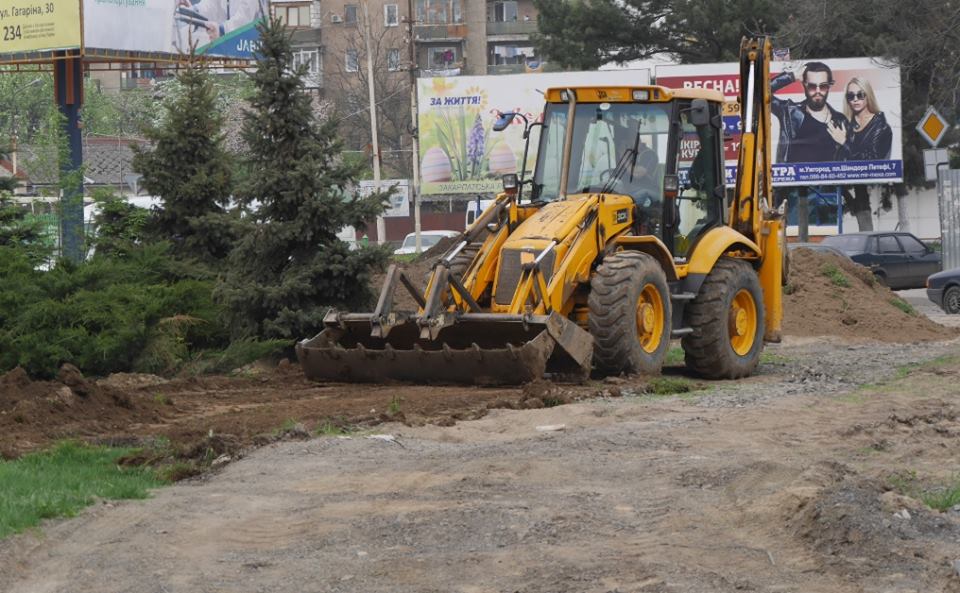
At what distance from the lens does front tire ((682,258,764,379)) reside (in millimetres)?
16109

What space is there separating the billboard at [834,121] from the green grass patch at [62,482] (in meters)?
40.0

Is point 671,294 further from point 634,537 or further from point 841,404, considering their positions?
point 634,537

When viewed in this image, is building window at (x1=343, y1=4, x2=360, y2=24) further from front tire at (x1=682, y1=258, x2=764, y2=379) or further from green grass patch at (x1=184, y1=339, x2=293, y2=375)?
front tire at (x1=682, y1=258, x2=764, y2=379)

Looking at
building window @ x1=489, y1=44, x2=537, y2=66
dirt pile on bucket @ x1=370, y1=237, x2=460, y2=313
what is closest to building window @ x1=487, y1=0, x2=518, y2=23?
building window @ x1=489, y1=44, x2=537, y2=66

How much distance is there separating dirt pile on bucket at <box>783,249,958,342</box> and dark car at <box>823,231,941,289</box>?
37.9 feet

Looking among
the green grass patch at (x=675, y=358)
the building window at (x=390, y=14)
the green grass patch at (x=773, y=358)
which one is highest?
the building window at (x=390, y=14)

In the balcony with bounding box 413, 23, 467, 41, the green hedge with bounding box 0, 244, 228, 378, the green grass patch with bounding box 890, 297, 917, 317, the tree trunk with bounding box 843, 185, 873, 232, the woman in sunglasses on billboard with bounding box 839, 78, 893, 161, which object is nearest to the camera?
the green hedge with bounding box 0, 244, 228, 378

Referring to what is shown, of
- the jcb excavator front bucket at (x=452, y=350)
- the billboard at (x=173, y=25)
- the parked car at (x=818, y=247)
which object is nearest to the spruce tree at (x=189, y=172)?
the jcb excavator front bucket at (x=452, y=350)

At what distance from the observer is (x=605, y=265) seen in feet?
48.7

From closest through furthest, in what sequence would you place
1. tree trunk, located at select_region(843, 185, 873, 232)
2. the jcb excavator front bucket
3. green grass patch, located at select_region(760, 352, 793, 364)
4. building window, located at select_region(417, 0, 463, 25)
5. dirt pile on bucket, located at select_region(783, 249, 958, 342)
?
the jcb excavator front bucket → green grass patch, located at select_region(760, 352, 793, 364) → dirt pile on bucket, located at select_region(783, 249, 958, 342) → tree trunk, located at select_region(843, 185, 873, 232) → building window, located at select_region(417, 0, 463, 25)

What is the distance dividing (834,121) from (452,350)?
1494 inches

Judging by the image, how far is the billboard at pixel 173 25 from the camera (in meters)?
30.3

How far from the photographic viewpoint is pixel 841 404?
13234 mm

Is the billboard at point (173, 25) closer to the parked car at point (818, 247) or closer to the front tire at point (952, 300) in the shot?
the parked car at point (818, 247)
